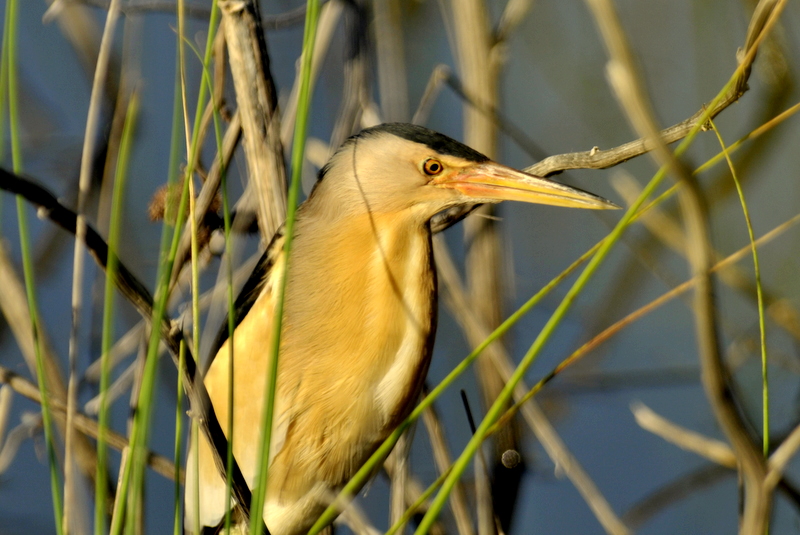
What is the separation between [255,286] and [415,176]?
278 millimetres

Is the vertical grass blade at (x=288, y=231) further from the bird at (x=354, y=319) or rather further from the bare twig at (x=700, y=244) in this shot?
the bird at (x=354, y=319)

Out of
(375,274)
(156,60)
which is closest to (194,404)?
(375,274)

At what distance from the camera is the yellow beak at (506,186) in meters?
0.93

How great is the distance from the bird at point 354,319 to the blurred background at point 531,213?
0.59ft

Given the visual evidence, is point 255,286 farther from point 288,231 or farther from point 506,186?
point 288,231

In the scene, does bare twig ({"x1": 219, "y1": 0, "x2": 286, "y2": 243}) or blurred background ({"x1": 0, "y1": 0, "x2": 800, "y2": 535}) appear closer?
bare twig ({"x1": 219, "y1": 0, "x2": 286, "y2": 243})

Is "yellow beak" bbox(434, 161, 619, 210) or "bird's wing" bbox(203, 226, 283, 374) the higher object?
"bird's wing" bbox(203, 226, 283, 374)

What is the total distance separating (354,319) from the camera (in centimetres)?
107

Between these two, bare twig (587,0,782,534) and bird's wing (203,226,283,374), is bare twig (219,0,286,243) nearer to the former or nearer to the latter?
bird's wing (203,226,283,374)

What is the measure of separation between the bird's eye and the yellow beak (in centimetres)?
1

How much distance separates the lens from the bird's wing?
111cm

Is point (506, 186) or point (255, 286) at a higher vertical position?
point (255, 286)

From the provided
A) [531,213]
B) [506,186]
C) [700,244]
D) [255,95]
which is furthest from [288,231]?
[531,213]

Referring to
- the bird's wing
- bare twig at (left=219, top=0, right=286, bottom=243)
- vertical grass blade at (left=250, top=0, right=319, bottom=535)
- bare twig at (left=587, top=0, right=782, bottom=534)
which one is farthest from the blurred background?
bare twig at (left=587, top=0, right=782, bottom=534)
